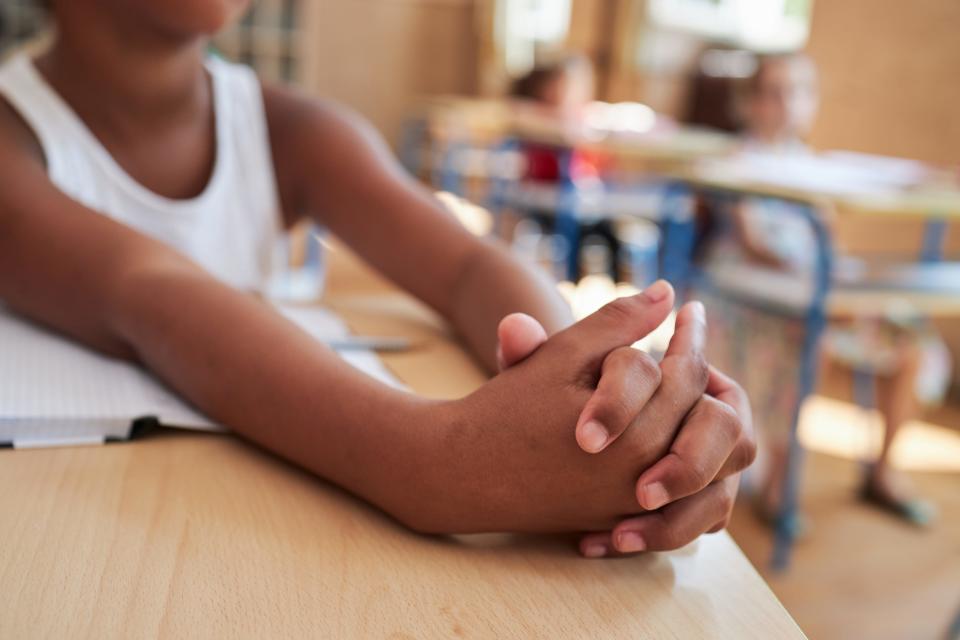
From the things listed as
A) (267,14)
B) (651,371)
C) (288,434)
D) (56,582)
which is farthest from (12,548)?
(267,14)

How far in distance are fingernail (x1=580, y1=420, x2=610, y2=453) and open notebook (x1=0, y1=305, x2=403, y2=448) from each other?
0.17 m

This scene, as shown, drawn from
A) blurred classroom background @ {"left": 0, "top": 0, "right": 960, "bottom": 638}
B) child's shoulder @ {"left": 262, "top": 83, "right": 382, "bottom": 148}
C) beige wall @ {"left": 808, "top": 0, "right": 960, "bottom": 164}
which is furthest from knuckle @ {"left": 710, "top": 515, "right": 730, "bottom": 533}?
beige wall @ {"left": 808, "top": 0, "right": 960, "bottom": 164}

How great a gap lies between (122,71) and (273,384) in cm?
42

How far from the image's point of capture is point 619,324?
425 mm

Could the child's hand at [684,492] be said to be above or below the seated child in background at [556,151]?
above

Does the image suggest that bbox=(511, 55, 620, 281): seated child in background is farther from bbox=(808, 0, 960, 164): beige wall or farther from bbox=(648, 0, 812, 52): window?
bbox=(648, 0, 812, 52): window

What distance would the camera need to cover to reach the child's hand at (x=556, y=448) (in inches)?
15.8

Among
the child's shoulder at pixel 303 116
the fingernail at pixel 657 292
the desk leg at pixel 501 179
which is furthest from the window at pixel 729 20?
the fingernail at pixel 657 292

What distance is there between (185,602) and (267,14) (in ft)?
21.6

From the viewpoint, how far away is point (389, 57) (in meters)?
6.83

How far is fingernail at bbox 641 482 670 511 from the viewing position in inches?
15.3

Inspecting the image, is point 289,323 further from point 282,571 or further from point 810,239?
point 810,239

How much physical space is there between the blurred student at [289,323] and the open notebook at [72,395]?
2 cm

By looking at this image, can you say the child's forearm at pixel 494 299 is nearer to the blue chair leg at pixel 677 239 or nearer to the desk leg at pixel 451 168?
the blue chair leg at pixel 677 239
